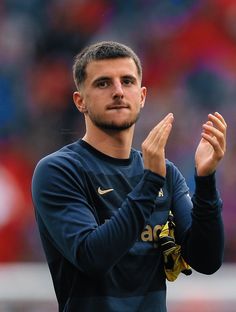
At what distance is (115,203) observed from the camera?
2.01 metres

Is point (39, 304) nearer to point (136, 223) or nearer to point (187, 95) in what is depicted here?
point (187, 95)

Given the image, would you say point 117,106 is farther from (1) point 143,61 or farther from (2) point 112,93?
(1) point 143,61

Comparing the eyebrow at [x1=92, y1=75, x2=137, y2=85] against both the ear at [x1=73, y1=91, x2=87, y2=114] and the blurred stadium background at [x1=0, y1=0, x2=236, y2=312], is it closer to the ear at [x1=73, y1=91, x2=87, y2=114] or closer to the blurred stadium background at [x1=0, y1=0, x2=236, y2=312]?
the ear at [x1=73, y1=91, x2=87, y2=114]

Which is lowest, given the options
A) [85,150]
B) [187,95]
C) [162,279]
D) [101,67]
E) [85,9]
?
[162,279]

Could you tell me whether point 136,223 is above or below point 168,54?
below

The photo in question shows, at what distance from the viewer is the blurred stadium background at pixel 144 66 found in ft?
16.3

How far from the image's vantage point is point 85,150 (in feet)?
6.87

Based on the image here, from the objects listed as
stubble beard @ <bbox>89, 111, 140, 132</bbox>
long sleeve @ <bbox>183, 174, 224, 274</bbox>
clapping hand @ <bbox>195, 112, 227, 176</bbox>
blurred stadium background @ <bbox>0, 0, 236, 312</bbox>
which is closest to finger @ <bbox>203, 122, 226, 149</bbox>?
clapping hand @ <bbox>195, 112, 227, 176</bbox>

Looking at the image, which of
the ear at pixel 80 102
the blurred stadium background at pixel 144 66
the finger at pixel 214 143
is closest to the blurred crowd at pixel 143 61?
the blurred stadium background at pixel 144 66

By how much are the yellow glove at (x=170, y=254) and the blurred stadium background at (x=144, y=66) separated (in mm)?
2829

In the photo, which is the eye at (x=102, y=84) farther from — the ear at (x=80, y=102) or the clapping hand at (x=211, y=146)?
the clapping hand at (x=211, y=146)

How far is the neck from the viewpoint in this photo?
2.09 m

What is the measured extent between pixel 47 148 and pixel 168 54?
1.11m

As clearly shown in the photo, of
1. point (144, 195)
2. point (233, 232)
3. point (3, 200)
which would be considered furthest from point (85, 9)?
point (144, 195)
